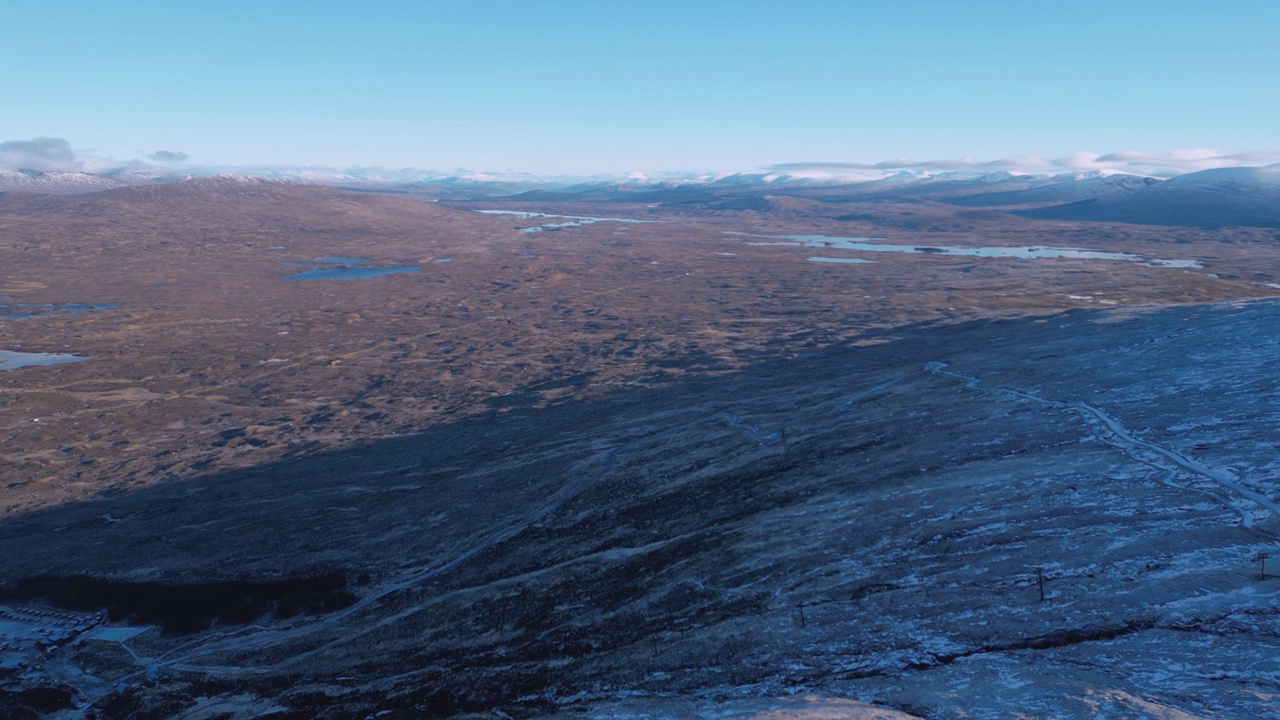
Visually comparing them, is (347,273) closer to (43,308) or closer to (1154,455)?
(43,308)

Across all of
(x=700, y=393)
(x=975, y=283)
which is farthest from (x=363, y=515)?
(x=975, y=283)

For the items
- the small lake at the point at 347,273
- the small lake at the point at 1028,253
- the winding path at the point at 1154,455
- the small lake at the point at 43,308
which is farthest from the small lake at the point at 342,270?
the winding path at the point at 1154,455

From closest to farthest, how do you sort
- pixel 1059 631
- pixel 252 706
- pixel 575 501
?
pixel 1059 631 → pixel 252 706 → pixel 575 501

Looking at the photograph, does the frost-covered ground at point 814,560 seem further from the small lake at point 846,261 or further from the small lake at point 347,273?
the small lake at point 347,273

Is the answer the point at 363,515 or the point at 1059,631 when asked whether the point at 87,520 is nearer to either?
the point at 363,515

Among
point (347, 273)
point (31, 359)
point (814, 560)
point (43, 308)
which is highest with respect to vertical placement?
point (347, 273)

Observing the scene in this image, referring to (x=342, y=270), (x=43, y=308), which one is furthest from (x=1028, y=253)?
(x=43, y=308)
